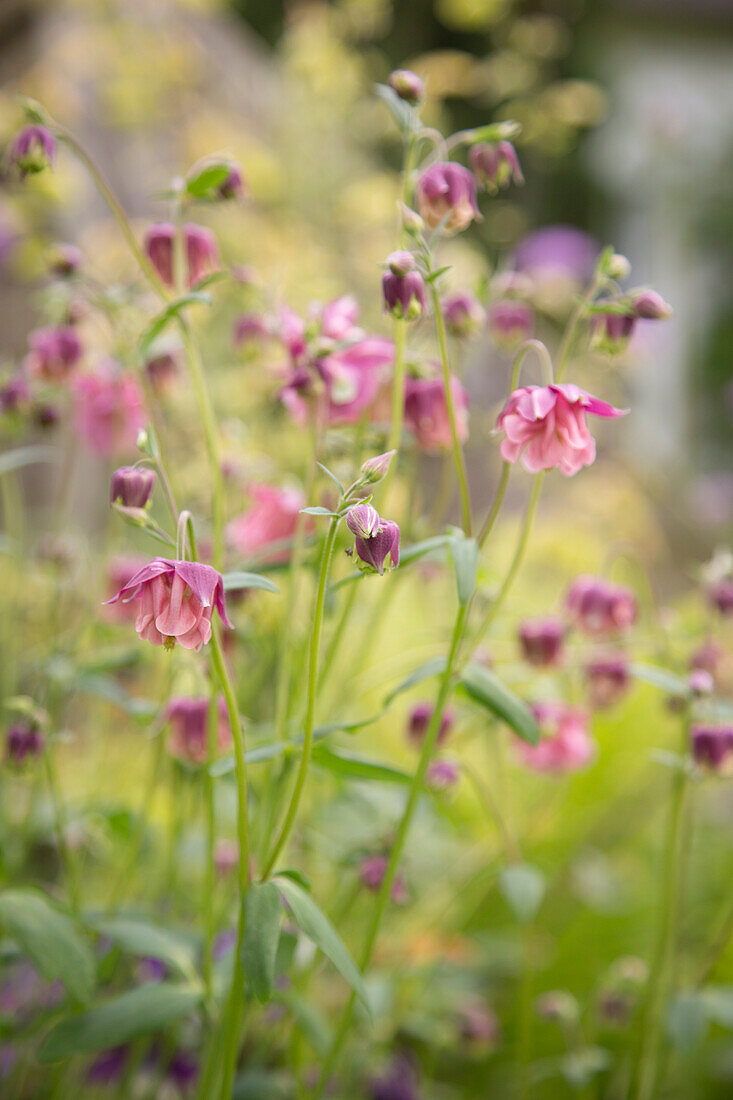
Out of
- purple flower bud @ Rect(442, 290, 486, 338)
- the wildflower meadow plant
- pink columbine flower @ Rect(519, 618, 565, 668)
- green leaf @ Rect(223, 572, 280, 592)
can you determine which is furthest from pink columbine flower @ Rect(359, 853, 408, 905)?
purple flower bud @ Rect(442, 290, 486, 338)

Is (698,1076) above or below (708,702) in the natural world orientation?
below

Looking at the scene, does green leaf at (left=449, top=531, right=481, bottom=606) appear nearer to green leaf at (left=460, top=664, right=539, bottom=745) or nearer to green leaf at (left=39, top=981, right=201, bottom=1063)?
green leaf at (left=460, top=664, right=539, bottom=745)

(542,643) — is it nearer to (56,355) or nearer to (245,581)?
(245,581)

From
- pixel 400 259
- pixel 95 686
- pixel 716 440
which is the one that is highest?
pixel 400 259

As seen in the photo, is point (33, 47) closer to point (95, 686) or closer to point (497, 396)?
point (497, 396)

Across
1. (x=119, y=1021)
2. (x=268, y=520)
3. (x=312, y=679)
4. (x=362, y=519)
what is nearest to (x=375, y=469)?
(x=362, y=519)

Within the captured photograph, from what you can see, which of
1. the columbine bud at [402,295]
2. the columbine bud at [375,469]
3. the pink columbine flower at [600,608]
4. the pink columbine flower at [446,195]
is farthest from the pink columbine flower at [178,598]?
the pink columbine flower at [600,608]

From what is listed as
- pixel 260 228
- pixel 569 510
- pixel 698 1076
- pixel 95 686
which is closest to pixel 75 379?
pixel 95 686
